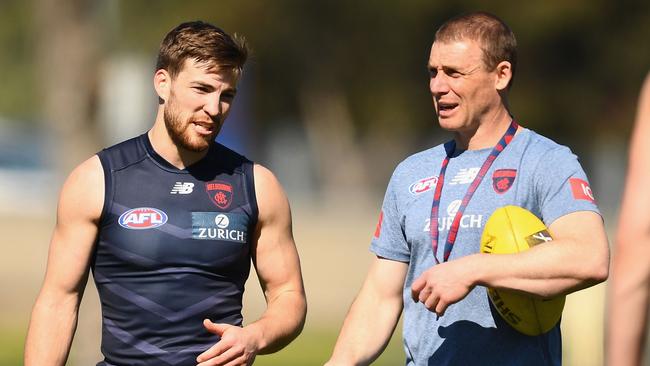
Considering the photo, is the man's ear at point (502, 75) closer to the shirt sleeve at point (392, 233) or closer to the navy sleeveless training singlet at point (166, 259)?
Answer: the shirt sleeve at point (392, 233)

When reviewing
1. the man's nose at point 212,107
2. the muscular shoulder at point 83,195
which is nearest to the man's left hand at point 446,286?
the man's nose at point 212,107

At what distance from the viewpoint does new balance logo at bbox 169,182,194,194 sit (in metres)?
6.20

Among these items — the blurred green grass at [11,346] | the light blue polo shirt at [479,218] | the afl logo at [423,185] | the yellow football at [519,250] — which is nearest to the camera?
the yellow football at [519,250]

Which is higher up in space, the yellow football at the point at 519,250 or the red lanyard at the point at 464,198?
the red lanyard at the point at 464,198

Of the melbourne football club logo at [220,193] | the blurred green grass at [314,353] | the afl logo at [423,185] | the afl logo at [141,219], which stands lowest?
the blurred green grass at [314,353]

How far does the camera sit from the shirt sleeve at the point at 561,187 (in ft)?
18.0

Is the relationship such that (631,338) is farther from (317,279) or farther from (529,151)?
(317,279)

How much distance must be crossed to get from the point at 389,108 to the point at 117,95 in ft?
43.7

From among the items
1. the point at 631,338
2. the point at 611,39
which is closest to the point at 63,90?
the point at 631,338

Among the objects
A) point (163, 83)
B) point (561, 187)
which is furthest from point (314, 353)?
point (561, 187)

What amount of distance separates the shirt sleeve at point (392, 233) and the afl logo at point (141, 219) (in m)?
0.97

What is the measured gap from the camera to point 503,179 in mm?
5746

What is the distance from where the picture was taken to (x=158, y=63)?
6309 mm

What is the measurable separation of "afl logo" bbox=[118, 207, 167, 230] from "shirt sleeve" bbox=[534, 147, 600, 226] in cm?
167
